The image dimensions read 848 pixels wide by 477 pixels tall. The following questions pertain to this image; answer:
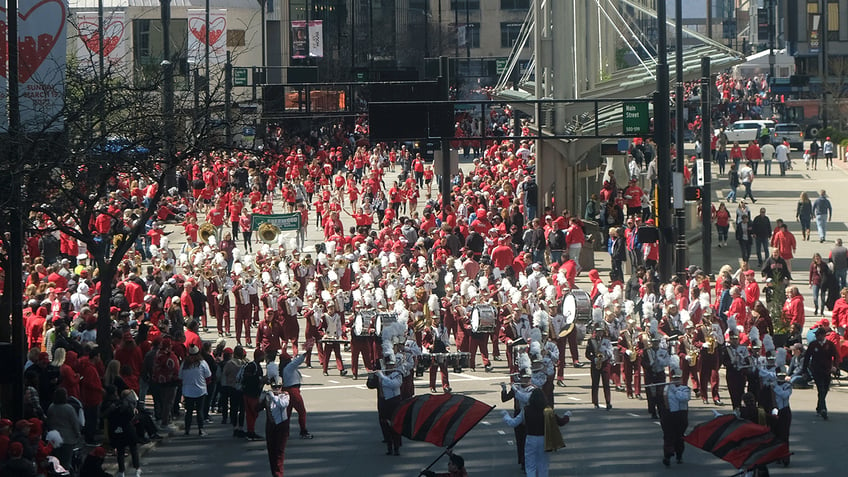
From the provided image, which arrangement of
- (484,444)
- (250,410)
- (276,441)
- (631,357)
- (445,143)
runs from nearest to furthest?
(276,441)
(484,444)
(250,410)
(631,357)
(445,143)

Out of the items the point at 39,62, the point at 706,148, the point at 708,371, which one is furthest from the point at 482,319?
the point at 39,62

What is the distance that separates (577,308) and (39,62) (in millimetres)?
10194

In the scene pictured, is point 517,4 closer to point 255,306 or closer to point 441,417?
point 255,306

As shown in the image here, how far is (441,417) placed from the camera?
15242 mm

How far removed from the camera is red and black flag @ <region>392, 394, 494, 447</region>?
15062 millimetres

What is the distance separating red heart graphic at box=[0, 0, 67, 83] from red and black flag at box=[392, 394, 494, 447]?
5.59m

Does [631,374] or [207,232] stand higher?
[207,232]

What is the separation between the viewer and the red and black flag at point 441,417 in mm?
15062

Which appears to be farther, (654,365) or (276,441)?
(654,365)

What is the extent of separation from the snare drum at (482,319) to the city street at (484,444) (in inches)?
32.5

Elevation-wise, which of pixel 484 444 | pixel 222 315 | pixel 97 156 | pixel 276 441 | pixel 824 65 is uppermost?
pixel 824 65

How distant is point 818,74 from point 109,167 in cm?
7311

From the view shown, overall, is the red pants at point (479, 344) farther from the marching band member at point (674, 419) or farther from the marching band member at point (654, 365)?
the marching band member at point (674, 419)

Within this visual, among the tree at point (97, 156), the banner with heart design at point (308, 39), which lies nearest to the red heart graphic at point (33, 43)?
the tree at point (97, 156)
